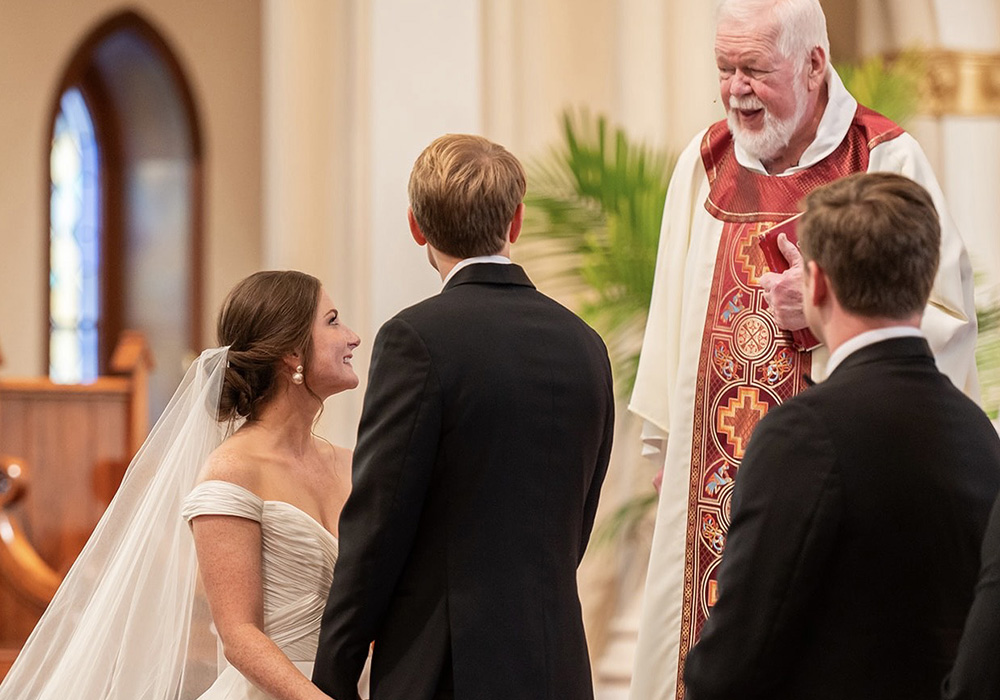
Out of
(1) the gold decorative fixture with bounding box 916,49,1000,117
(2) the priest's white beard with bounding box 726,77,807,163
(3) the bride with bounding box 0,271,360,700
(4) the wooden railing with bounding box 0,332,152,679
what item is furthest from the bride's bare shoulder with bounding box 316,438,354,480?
(1) the gold decorative fixture with bounding box 916,49,1000,117

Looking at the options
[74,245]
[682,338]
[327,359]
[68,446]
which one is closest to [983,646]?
[327,359]

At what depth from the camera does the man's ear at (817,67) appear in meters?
3.46

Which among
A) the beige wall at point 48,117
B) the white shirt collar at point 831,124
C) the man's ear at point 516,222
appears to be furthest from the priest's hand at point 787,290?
the beige wall at point 48,117

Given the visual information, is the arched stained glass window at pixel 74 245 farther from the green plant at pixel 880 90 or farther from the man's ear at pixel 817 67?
the man's ear at pixel 817 67

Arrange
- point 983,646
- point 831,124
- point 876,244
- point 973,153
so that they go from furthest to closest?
point 973,153, point 831,124, point 876,244, point 983,646

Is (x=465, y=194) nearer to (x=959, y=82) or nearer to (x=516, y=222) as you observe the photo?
(x=516, y=222)

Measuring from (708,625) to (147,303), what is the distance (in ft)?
34.1

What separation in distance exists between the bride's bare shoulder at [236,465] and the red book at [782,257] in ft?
4.18

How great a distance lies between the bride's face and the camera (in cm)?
306

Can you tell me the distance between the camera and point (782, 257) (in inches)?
132

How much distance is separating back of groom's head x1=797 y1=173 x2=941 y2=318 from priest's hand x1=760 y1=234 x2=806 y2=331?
121 centimetres

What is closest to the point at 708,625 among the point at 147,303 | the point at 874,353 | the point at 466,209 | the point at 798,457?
the point at 798,457

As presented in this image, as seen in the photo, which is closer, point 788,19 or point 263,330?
point 263,330

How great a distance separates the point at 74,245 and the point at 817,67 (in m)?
9.34
